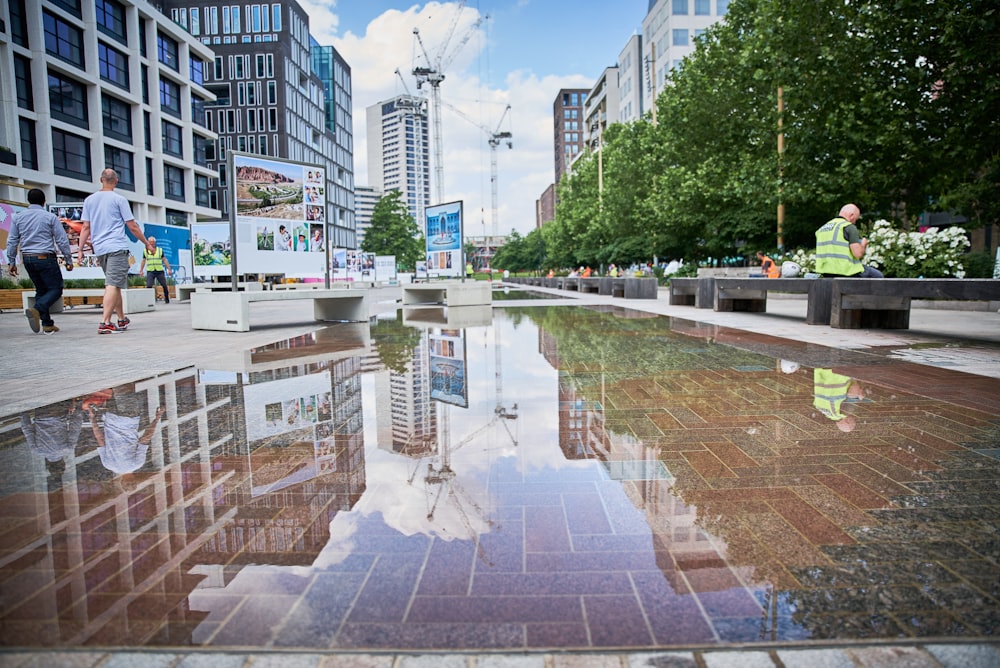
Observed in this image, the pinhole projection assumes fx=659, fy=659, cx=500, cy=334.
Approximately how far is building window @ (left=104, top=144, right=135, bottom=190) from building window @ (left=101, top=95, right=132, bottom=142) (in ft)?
2.82

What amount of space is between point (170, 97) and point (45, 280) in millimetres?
44835

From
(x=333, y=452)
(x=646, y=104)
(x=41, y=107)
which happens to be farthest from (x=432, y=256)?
(x=646, y=104)

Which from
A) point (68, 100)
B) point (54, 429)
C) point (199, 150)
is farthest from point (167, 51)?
A: point (54, 429)

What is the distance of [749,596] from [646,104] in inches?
3072

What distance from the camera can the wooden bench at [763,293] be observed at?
37.2 feet

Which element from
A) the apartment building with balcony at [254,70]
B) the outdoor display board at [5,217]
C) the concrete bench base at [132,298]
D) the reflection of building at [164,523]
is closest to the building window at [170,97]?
the apartment building with balcony at [254,70]

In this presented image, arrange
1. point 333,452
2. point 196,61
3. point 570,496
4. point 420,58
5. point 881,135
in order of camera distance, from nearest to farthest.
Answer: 1. point 570,496
2. point 333,452
3. point 881,135
4. point 196,61
5. point 420,58

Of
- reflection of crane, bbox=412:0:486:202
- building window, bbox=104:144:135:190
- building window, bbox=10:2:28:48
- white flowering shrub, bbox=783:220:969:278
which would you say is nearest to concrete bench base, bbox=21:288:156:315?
white flowering shrub, bbox=783:220:969:278

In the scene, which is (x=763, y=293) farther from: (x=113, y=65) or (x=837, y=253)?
(x=113, y=65)

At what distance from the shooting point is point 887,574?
217cm

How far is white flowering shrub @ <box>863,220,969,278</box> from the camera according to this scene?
15508 mm

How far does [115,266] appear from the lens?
10.2 meters

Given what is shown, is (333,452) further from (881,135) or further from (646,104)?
(646,104)

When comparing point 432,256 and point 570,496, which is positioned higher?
point 432,256
